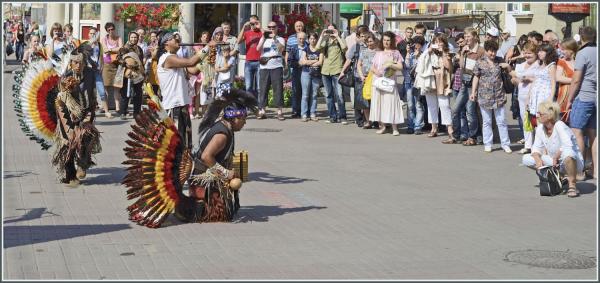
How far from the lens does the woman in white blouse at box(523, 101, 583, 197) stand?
12.0 meters

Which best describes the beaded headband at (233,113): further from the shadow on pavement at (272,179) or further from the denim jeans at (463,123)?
the denim jeans at (463,123)

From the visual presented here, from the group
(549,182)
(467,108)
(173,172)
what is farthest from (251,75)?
(173,172)

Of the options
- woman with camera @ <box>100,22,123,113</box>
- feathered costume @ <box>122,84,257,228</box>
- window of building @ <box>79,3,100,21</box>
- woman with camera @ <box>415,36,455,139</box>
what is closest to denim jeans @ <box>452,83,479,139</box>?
woman with camera @ <box>415,36,455,139</box>

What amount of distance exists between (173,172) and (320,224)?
1.42 meters

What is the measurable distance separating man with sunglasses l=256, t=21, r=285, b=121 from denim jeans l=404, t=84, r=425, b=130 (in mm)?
2848

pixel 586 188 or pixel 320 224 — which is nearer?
pixel 320 224

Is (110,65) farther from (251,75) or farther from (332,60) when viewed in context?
(332,60)

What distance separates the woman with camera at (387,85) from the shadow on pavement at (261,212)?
6.81 metres

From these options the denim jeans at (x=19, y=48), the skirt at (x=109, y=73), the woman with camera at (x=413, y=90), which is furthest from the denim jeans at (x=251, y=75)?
the denim jeans at (x=19, y=48)

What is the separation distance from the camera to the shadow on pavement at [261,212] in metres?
10.1

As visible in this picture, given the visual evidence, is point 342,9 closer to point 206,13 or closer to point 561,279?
point 206,13

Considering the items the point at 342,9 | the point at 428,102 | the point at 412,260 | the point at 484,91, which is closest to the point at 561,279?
the point at 412,260

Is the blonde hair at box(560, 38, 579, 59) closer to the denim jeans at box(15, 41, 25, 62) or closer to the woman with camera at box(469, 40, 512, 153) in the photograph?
the woman with camera at box(469, 40, 512, 153)

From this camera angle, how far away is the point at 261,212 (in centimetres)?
1055
